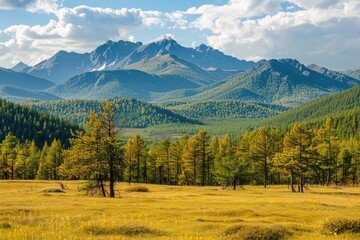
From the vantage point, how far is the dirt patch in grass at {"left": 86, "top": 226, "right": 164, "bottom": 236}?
84.6ft

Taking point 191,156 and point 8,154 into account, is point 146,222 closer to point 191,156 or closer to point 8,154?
point 191,156

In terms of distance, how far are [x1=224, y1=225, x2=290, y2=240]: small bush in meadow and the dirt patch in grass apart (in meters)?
5.10

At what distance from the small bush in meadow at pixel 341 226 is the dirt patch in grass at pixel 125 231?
480 inches

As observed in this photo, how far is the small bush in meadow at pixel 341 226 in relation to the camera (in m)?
26.9

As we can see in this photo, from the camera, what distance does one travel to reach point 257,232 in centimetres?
2444

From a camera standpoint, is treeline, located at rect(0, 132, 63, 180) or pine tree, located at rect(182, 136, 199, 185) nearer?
pine tree, located at rect(182, 136, 199, 185)

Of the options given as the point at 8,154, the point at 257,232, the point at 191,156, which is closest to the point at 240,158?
the point at 191,156

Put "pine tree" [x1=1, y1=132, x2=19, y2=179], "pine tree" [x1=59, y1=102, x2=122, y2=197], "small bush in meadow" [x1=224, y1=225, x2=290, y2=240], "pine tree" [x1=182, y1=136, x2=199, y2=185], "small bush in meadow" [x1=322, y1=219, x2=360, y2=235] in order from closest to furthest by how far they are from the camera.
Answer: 1. "small bush in meadow" [x1=224, y1=225, x2=290, y2=240]
2. "small bush in meadow" [x1=322, y1=219, x2=360, y2=235]
3. "pine tree" [x1=59, y1=102, x2=122, y2=197]
4. "pine tree" [x1=182, y1=136, x2=199, y2=185]
5. "pine tree" [x1=1, y1=132, x2=19, y2=179]

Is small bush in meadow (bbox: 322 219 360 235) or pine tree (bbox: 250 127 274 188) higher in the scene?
pine tree (bbox: 250 127 274 188)

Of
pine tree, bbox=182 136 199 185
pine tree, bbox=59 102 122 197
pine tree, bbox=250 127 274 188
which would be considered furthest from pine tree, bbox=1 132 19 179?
pine tree, bbox=250 127 274 188

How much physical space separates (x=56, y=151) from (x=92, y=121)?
7011cm

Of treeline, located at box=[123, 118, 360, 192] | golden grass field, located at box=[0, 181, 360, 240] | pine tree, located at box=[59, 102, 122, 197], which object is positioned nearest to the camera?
golden grass field, located at box=[0, 181, 360, 240]

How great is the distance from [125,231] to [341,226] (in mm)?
15472

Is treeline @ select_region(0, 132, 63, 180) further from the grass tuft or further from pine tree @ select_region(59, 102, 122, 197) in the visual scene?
the grass tuft
